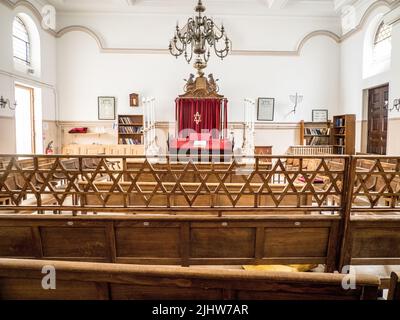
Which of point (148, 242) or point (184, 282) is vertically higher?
→ point (184, 282)

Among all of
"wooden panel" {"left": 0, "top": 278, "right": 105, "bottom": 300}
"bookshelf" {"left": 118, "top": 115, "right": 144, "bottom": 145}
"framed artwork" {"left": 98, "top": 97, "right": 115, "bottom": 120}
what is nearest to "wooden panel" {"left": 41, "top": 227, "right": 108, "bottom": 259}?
"wooden panel" {"left": 0, "top": 278, "right": 105, "bottom": 300}

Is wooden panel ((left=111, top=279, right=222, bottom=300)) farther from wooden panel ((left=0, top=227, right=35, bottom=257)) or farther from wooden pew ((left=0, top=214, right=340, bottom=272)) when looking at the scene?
wooden panel ((left=0, top=227, right=35, bottom=257))

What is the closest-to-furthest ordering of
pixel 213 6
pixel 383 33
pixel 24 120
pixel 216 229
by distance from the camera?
pixel 216 229, pixel 383 33, pixel 24 120, pixel 213 6

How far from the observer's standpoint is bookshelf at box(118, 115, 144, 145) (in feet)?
31.7

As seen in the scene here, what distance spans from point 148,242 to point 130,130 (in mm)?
7494

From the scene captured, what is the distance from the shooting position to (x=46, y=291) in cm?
118

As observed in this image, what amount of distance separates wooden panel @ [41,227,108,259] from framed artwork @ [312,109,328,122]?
896 cm

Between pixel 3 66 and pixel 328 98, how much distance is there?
9446 millimetres

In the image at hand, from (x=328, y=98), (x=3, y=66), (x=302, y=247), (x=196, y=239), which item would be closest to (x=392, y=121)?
(x=328, y=98)

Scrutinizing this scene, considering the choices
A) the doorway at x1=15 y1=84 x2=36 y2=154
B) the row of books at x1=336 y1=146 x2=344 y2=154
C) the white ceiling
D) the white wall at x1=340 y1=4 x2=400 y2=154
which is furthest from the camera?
the row of books at x1=336 y1=146 x2=344 y2=154

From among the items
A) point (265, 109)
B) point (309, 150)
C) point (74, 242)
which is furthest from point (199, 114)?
point (74, 242)

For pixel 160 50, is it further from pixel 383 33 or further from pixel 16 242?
pixel 16 242
